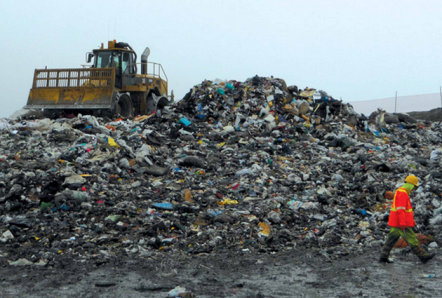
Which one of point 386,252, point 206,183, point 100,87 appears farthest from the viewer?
point 100,87

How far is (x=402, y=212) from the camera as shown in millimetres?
4473

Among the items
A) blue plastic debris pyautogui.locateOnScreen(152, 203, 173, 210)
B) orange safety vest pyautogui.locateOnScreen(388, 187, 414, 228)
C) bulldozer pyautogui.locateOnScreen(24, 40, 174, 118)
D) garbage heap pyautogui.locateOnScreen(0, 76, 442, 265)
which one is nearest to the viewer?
orange safety vest pyautogui.locateOnScreen(388, 187, 414, 228)

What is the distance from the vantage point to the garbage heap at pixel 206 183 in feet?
17.1

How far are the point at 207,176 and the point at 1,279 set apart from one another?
4027 mm

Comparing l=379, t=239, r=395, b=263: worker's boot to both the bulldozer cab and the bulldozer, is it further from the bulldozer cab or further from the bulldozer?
the bulldozer cab

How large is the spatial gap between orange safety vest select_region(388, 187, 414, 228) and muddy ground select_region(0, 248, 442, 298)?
453 millimetres

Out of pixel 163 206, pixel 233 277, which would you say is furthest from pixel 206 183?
pixel 233 277

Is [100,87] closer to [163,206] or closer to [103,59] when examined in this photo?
[103,59]

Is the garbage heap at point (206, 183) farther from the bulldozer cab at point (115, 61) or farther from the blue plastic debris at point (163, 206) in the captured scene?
the bulldozer cab at point (115, 61)

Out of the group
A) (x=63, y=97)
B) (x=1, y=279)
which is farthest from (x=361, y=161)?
(x=63, y=97)

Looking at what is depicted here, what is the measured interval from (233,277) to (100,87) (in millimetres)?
8312

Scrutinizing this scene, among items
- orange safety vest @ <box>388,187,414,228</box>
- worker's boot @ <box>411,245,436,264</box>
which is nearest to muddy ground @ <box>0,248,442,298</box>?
worker's boot @ <box>411,245,436,264</box>

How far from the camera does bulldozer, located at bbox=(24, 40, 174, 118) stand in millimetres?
11203

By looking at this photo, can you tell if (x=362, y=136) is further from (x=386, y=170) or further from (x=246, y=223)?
(x=246, y=223)
